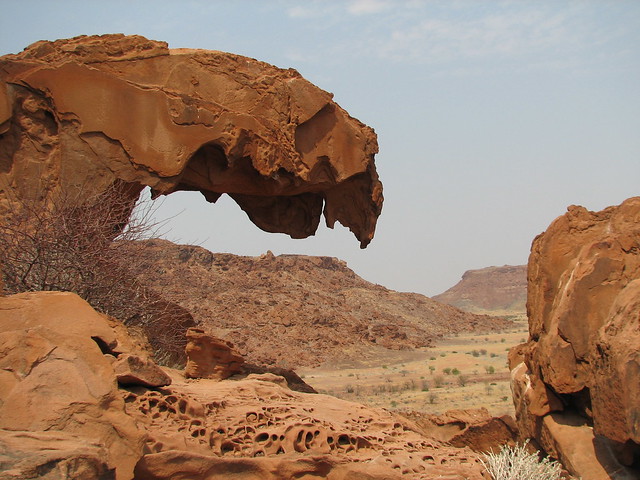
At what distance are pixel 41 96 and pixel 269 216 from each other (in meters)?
5.38

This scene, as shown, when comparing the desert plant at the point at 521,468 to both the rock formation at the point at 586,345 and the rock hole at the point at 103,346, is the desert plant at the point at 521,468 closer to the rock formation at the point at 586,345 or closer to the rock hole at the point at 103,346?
the rock formation at the point at 586,345

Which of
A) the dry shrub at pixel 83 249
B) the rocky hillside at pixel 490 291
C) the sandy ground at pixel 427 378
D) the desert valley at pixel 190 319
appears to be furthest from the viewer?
the rocky hillside at pixel 490 291

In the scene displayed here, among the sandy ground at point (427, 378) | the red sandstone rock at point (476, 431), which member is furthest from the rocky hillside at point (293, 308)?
the red sandstone rock at point (476, 431)

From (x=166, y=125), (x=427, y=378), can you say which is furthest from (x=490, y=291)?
(x=166, y=125)

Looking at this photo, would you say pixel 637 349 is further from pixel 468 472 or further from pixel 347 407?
pixel 347 407

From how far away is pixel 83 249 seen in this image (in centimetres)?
910

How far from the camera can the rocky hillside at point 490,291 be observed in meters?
78.8

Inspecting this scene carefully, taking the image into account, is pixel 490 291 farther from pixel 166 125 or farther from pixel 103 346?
pixel 103 346

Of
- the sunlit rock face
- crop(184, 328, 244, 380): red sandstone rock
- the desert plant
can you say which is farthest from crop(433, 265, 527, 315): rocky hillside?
the desert plant

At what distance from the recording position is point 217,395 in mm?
6949

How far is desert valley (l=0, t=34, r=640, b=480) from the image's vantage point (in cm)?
439

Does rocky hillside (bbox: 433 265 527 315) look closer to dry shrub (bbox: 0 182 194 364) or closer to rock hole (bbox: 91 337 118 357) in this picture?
dry shrub (bbox: 0 182 194 364)

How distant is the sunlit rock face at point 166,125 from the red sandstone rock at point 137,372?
15.1 ft

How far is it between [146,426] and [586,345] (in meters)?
4.06
